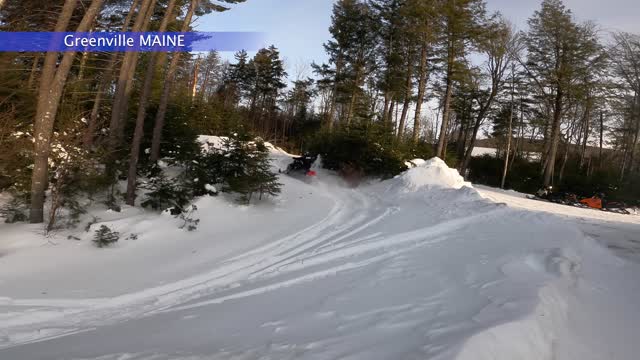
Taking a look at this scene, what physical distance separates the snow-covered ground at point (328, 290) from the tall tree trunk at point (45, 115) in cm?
73

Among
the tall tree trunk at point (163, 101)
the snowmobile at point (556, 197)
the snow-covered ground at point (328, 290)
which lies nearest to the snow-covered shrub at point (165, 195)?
the snow-covered ground at point (328, 290)

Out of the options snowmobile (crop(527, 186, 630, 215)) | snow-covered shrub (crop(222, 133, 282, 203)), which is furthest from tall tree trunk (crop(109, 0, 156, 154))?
snowmobile (crop(527, 186, 630, 215))

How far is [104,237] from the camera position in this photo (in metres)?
7.67

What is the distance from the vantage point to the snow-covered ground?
3.54 metres

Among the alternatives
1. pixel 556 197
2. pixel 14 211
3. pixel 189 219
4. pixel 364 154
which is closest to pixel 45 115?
pixel 14 211

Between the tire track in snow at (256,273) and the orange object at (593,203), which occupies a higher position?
the orange object at (593,203)

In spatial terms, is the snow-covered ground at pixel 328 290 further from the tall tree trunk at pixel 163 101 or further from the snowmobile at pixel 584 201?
the snowmobile at pixel 584 201

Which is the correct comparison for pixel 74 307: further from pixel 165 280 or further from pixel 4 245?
pixel 4 245

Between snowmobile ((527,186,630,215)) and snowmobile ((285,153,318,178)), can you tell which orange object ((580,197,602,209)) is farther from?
snowmobile ((285,153,318,178))

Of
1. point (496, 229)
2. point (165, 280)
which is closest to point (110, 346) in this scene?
point (165, 280)

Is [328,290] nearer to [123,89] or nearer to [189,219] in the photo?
[189,219]

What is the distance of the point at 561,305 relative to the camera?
159 inches

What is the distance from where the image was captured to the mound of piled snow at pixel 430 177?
13.6 meters

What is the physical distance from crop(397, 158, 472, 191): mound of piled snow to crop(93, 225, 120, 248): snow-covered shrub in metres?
9.21
